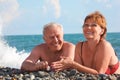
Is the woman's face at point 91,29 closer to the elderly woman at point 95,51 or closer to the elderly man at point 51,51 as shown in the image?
the elderly woman at point 95,51

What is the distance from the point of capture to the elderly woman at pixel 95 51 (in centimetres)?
637

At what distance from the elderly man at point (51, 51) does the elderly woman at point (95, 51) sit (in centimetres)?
17

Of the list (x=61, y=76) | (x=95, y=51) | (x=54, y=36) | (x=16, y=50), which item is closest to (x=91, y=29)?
(x=95, y=51)

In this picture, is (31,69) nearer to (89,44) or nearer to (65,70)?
(65,70)

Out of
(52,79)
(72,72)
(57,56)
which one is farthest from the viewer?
(57,56)

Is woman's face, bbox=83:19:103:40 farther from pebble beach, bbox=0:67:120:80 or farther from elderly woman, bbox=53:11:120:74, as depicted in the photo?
pebble beach, bbox=0:67:120:80

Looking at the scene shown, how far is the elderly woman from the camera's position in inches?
251

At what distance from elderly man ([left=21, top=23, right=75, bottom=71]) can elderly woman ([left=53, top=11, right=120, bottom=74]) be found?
173mm

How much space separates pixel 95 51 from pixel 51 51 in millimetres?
865

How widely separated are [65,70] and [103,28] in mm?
942

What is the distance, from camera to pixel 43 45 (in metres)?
Answer: 7.14

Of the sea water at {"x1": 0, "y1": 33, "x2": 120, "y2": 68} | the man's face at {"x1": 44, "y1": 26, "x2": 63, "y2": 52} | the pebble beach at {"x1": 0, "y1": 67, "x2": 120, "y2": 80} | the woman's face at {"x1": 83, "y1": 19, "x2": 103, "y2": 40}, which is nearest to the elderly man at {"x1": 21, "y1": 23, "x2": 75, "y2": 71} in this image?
the man's face at {"x1": 44, "y1": 26, "x2": 63, "y2": 52}

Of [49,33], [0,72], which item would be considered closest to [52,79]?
[49,33]

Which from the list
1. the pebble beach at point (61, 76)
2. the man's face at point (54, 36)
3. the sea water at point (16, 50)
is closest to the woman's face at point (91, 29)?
the man's face at point (54, 36)
